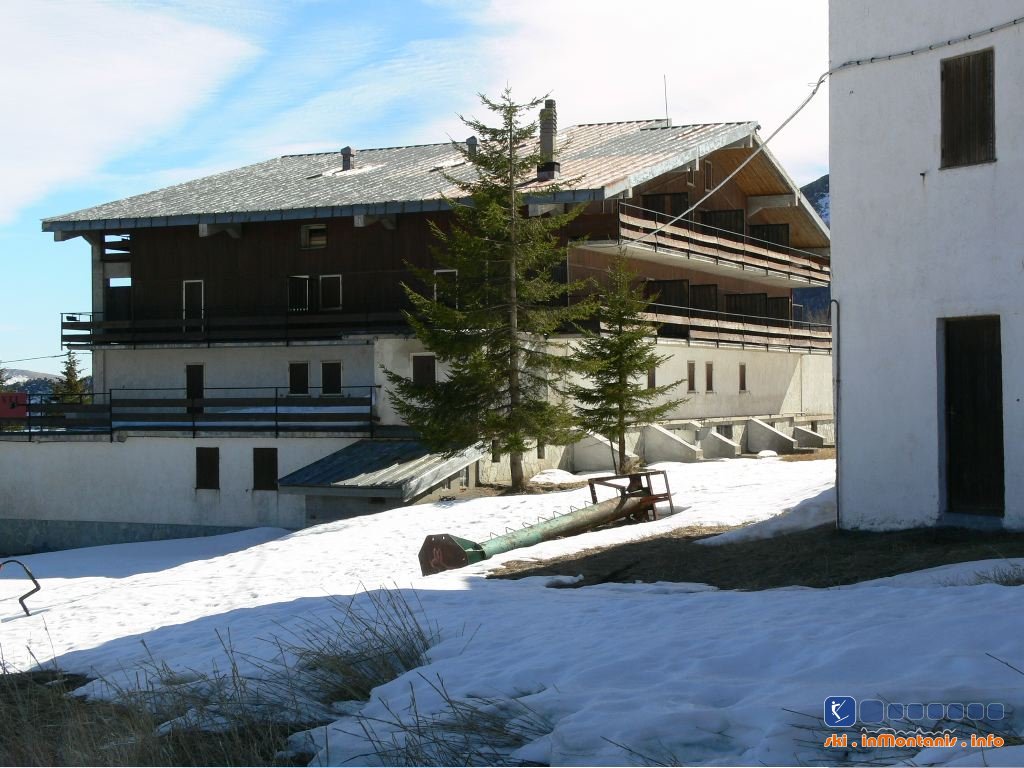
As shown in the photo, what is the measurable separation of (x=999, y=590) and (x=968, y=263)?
6.82 metres

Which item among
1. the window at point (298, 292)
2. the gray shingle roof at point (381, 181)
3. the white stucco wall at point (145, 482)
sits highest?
the gray shingle roof at point (381, 181)

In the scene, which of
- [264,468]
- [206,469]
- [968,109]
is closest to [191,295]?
[206,469]

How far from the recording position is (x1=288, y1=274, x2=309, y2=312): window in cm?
3666

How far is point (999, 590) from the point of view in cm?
950

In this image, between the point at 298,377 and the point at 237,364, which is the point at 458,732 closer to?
the point at 298,377

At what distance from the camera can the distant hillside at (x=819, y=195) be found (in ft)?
495

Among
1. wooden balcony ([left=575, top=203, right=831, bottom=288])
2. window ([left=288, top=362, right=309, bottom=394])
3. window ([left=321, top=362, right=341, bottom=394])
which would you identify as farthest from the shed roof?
wooden balcony ([left=575, top=203, right=831, bottom=288])

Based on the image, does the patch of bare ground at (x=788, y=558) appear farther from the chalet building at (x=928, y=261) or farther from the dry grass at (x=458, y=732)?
the dry grass at (x=458, y=732)

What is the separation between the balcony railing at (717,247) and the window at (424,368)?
651 cm

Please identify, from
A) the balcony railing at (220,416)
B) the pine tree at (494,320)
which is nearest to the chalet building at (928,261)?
the pine tree at (494,320)

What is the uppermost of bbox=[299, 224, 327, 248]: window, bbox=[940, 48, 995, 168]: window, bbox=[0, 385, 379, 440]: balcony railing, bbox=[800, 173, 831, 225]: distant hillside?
bbox=[800, 173, 831, 225]: distant hillside

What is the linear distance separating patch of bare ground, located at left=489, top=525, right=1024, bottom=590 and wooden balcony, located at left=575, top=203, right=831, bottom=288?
14708 mm

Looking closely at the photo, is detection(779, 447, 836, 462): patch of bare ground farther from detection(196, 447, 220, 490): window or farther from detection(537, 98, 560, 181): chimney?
detection(196, 447, 220, 490): window

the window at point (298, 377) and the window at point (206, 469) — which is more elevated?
the window at point (298, 377)
